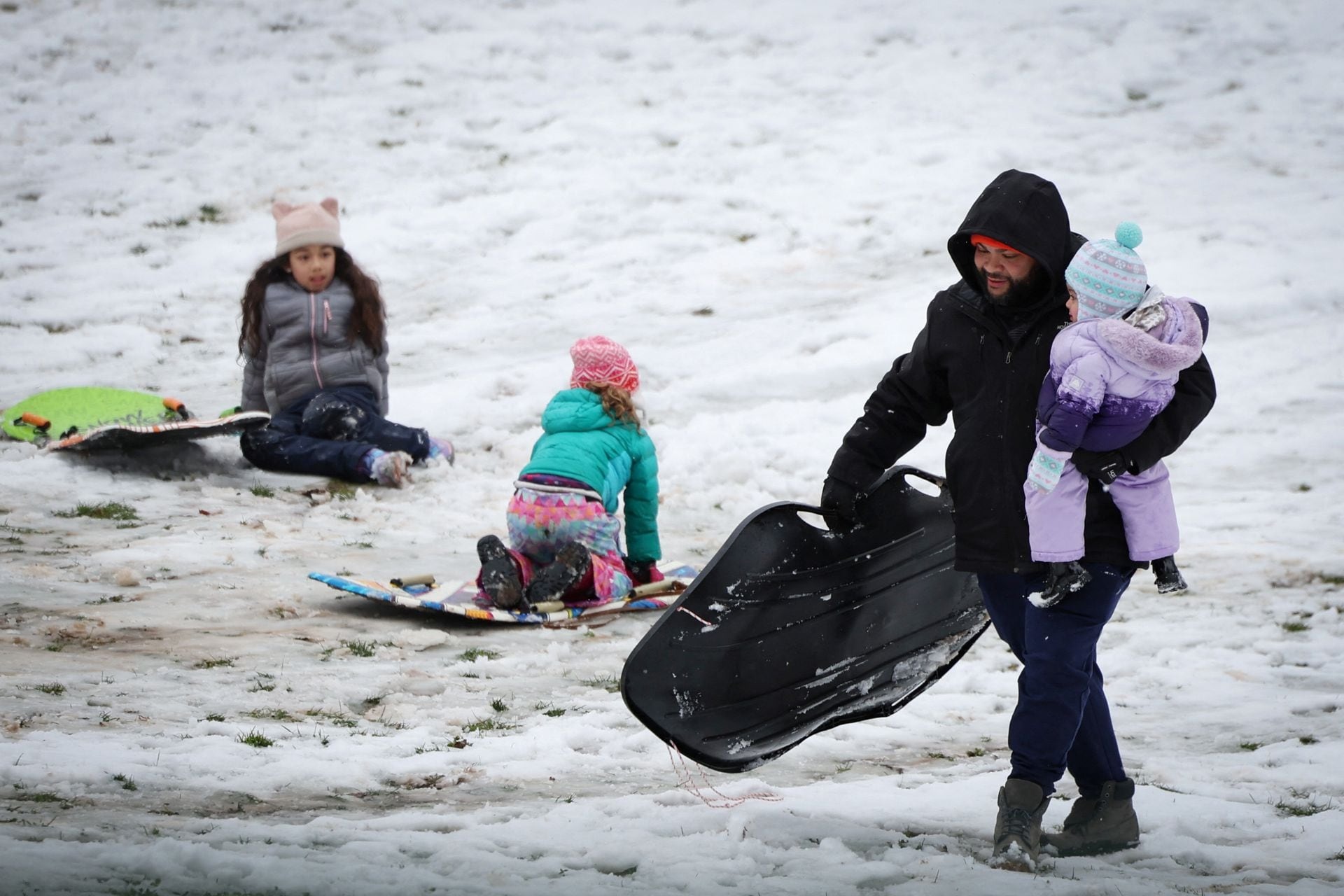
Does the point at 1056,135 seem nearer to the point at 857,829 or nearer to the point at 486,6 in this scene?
the point at 486,6

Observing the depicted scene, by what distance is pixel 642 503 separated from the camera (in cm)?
657

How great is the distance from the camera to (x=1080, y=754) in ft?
12.0

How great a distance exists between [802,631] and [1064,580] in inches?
38.4

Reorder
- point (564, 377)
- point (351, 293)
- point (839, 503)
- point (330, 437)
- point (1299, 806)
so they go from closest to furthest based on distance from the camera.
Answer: point (1299, 806)
point (839, 503)
point (330, 437)
point (351, 293)
point (564, 377)

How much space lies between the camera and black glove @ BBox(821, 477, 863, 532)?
4.09 meters

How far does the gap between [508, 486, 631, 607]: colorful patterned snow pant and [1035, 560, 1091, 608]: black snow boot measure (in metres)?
3.14

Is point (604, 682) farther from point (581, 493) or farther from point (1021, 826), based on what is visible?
point (1021, 826)

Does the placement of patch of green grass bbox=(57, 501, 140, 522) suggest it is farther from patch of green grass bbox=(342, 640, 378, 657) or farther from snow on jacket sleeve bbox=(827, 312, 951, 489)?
snow on jacket sleeve bbox=(827, 312, 951, 489)

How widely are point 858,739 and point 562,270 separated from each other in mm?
8337

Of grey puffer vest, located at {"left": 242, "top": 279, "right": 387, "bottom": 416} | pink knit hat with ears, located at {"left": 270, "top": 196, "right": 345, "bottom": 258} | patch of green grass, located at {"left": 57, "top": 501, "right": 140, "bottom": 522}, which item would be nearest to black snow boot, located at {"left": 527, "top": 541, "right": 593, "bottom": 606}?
patch of green grass, located at {"left": 57, "top": 501, "right": 140, "bottom": 522}

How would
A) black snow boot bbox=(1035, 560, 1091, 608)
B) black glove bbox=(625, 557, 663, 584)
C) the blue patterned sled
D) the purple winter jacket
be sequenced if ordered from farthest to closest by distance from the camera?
1. black glove bbox=(625, 557, 663, 584)
2. the blue patterned sled
3. black snow boot bbox=(1035, 560, 1091, 608)
4. the purple winter jacket

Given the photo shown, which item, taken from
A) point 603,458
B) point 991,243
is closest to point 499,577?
point 603,458

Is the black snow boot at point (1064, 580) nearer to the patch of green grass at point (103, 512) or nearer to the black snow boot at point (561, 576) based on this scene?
the black snow boot at point (561, 576)

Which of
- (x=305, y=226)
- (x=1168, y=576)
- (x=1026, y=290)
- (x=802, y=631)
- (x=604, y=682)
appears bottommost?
(x=604, y=682)
